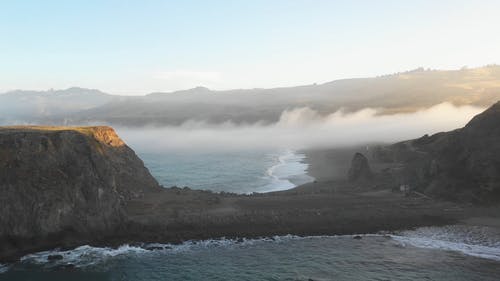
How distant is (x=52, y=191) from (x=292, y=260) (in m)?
28.6

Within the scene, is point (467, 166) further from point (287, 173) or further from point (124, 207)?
point (287, 173)

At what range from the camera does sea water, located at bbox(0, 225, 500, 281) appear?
151 ft

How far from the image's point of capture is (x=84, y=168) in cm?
5812

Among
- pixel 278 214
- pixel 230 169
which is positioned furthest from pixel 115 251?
pixel 230 169

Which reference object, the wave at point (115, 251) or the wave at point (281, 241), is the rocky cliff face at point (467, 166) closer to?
the wave at point (281, 241)

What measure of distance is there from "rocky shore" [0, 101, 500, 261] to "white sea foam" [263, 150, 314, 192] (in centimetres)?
2159

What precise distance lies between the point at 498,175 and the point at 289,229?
31.7 m

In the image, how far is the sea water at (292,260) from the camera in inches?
1813

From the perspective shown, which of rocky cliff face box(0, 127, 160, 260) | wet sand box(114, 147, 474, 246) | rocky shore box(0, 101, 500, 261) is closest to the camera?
rocky cliff face box(0, 127, 160, 260)

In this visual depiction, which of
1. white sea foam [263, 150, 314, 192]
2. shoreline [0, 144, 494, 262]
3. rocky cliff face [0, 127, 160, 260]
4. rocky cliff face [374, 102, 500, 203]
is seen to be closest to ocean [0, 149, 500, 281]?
shoreline [0, 144, 494, 262]

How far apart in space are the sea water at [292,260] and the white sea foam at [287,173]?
137 ft

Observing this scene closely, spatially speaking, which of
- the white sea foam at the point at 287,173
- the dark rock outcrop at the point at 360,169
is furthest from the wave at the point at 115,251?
the white sea foam at the point at 287,173

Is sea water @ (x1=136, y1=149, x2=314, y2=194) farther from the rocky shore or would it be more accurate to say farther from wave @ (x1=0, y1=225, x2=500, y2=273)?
wave @ (x1=0, y1=225, x2=500, y2=273)

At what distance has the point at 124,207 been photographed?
64.3 metres
